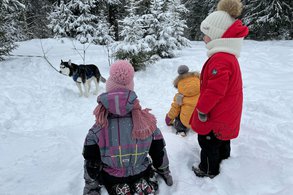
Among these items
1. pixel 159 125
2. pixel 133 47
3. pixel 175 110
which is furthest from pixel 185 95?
pixel 133 47

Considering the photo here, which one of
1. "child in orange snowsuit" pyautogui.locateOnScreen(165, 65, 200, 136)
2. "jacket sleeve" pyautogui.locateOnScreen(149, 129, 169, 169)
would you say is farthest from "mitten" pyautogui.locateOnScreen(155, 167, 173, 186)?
"child in orange snowsuit" pyautogui.locateOnScreen(165, 65, 200, 136)

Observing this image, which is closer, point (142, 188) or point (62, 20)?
point (142, 188)

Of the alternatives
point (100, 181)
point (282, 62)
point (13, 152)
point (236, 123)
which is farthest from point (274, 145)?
point (282, 62)

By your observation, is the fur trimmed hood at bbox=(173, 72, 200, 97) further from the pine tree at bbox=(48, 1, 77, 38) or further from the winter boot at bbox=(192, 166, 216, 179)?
the pine tree at bbox=(48, 1, 77, 38)

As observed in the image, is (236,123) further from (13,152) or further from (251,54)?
(251,54)

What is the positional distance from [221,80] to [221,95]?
17 cm

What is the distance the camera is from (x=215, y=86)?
2.66m

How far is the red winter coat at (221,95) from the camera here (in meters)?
2.67

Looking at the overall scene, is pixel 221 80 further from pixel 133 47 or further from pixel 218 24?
pixel 133 47

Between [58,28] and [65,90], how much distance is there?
883 cm

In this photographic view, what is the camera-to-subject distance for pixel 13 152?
157 inches

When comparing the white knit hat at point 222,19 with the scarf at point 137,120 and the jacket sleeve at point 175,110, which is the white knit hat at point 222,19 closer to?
the scarf at point 137,120

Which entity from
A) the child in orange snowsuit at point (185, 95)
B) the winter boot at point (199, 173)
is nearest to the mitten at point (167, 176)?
the winter boot at point (199, 173)

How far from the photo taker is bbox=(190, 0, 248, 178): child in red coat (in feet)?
8.83
